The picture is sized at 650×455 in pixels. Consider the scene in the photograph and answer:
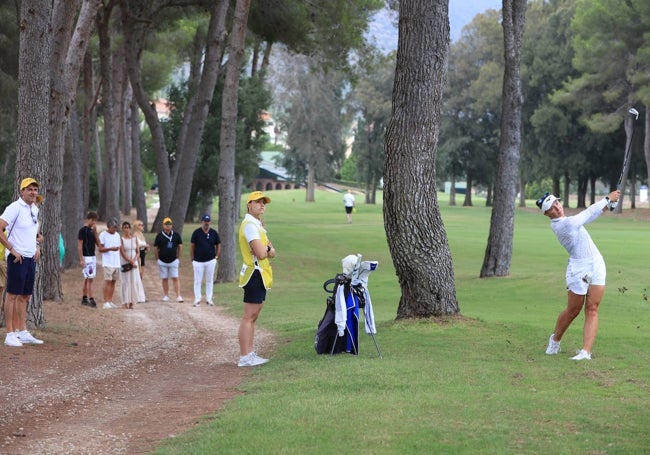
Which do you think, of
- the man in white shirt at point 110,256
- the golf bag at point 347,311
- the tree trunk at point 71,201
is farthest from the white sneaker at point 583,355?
the tree trunk at point 71,201

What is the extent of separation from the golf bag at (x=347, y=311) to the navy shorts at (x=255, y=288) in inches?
30.0

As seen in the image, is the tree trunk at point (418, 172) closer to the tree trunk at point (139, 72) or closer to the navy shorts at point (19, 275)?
the navy shorts at point (19, 275)

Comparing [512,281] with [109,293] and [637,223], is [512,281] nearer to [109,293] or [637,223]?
[109,293]

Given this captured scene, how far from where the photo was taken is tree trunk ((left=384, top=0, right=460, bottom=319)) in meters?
13.5

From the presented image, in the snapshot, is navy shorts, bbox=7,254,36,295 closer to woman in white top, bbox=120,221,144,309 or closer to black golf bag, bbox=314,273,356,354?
black golf bag, bbox=314,273,356,354

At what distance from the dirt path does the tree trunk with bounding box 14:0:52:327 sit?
6.59 feet

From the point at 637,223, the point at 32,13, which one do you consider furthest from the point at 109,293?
the point at 637,223

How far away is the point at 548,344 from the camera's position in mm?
11734

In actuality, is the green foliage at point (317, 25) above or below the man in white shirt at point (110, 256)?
above

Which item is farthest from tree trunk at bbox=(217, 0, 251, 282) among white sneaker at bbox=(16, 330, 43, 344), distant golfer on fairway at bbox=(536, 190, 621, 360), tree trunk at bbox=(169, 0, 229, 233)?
distant golfer on fairway at bbox=(536, 190, 621, 360)

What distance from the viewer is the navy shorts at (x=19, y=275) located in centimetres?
1233

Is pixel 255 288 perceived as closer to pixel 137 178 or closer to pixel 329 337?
pixel 329 337

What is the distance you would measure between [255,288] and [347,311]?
44.9 inches

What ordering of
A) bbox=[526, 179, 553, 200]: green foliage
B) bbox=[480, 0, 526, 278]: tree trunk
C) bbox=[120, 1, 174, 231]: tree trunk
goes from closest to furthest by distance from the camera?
bbox=[480, 0, 526, 278]: tree trunk, bbox=[120, 1, 174, 231]: tree trunk, bbox=[526, 179, 553, 200]: green foliage
